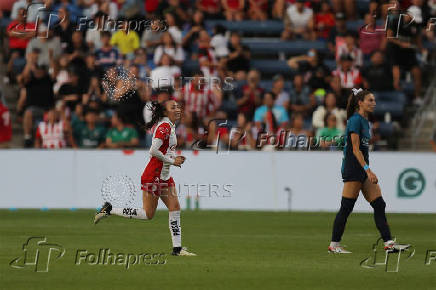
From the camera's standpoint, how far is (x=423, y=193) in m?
22.8

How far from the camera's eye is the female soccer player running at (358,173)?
14258mm

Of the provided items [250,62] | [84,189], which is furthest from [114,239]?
[250,62]

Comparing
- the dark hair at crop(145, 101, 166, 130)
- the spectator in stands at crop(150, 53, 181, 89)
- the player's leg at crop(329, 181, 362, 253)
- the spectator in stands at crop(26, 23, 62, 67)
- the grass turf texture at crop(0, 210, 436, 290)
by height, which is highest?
the spectator in stands at crop(26, 23, 62, 67)

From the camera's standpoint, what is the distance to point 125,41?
27141 millimetres

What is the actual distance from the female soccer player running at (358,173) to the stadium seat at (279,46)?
Answer: 45.8ft

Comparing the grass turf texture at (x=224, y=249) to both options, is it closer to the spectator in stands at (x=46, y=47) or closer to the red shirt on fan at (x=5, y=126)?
the red shirt on fan at (x=5, y=126)

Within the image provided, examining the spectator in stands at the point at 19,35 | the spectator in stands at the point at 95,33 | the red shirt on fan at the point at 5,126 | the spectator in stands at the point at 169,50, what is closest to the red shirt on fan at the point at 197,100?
the spectator in stands at the point at 169,50

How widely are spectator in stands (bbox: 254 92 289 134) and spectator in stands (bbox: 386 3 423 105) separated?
381 cm

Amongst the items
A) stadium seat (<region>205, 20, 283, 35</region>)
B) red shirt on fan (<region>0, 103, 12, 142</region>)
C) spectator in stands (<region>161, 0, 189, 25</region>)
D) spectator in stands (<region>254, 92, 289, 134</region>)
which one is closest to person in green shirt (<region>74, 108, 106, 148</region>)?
red shirt on fan (<region>0, 103, 12, 142</region>)

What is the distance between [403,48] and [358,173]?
1361cm

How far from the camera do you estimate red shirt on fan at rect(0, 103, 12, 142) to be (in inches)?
982

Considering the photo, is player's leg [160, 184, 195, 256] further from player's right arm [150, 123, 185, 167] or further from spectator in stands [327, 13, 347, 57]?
spectator in stands [327, 13, 347, 57]

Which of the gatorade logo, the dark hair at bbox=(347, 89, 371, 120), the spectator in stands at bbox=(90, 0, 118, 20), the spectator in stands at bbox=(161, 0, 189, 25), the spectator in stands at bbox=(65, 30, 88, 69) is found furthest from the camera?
the spectator in stands at bbox=(161, 0, 189, 25)

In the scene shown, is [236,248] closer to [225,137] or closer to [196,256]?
[196,256]
